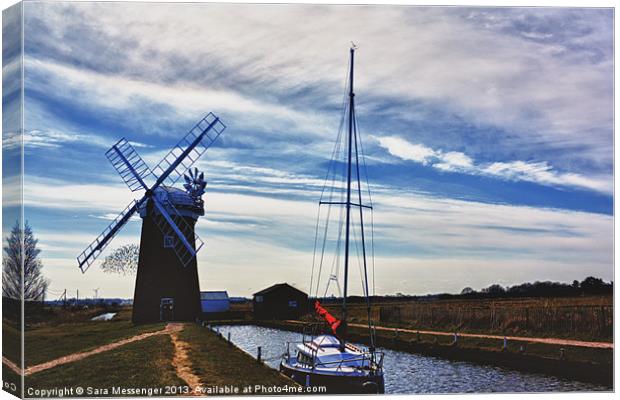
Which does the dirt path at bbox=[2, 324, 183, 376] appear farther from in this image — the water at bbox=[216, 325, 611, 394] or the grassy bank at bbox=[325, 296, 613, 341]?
the grassy bank at bbox=[325, 296, 613, 341]

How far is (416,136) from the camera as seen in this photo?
21.4 meters

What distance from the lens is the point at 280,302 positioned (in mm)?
33375

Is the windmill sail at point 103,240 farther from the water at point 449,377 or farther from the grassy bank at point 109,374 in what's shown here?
the water at point 449,377

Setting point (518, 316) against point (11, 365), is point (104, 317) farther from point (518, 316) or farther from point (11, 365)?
point (518, 316)

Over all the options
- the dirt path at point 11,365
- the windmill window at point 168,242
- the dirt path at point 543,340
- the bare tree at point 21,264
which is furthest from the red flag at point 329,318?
the windmill window at point 168,242

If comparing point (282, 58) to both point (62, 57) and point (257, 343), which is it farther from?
point (257, 343)

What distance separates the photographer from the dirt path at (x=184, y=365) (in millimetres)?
18547

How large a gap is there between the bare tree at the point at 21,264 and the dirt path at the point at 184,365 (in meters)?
4.66

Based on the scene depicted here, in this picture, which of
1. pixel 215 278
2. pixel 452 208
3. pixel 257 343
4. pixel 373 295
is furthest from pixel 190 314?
pixel 452 208

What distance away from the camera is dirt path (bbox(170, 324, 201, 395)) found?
18.5 metres

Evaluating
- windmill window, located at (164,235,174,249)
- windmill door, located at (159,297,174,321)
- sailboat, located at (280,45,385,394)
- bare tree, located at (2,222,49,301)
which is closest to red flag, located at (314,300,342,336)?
sailboat, located at (280,45,385,394)

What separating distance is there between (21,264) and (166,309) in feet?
48.4

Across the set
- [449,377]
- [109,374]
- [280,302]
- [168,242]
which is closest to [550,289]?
[449,377]

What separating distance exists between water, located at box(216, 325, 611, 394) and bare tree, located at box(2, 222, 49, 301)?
9.94m
